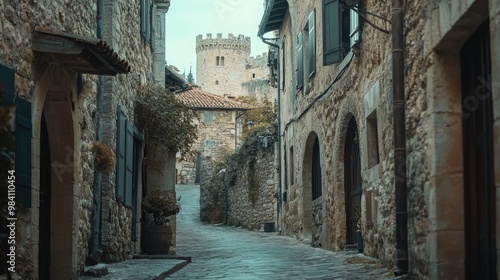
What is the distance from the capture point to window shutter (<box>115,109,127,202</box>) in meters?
11.8

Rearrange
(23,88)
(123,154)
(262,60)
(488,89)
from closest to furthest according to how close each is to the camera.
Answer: (488,89)
(23,88)
(123,154)
(262,60)

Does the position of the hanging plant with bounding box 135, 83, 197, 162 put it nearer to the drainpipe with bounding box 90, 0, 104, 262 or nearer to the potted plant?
the potted plant

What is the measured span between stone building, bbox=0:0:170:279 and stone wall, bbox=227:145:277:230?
13768mm

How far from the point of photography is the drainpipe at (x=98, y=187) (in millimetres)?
10398

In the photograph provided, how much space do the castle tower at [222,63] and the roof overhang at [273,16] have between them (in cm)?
7209

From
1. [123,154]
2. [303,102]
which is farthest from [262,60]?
[123,154]

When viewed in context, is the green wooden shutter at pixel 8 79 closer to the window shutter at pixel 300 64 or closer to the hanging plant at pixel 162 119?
the hanging plant at pixel 162 119

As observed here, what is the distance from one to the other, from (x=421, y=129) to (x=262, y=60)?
9007 centimetres

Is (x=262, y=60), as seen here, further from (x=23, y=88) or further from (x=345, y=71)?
(x=23, y=88)

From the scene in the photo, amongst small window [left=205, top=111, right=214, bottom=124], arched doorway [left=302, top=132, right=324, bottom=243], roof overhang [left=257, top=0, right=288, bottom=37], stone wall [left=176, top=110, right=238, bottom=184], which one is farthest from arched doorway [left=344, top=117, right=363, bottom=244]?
small window [left=205, top=111, right=214, bottom=124]

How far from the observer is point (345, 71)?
13133mm

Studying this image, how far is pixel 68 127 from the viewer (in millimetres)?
8852

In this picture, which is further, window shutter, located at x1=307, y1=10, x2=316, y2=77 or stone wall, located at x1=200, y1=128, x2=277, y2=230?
stone wall, located at x1=200, y1=128, x2=277, y2=230

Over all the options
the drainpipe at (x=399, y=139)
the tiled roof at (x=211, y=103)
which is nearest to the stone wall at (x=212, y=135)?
the tiled roof at (x=211, y=103)
